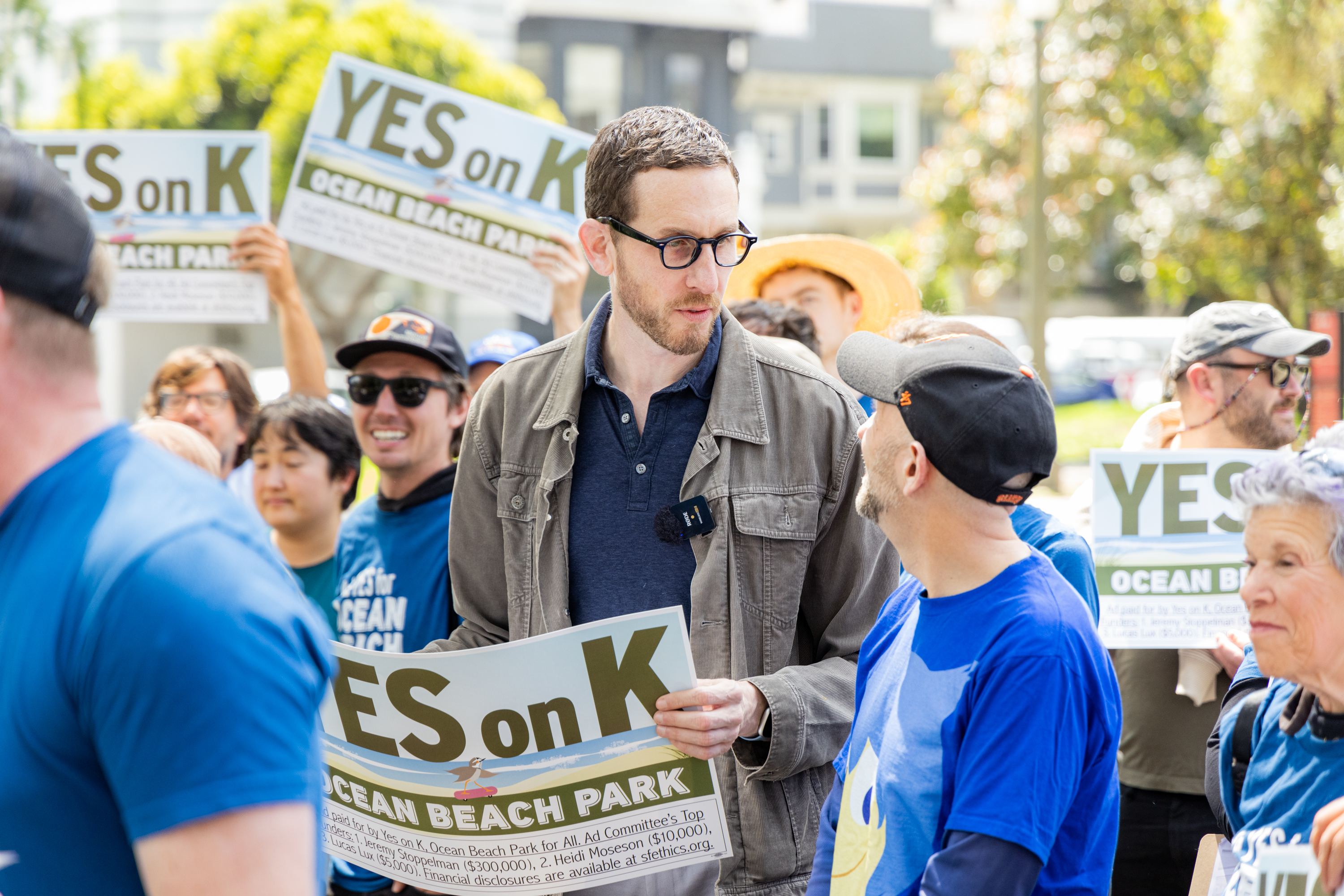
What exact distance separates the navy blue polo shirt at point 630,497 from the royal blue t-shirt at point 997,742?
2.07 ft

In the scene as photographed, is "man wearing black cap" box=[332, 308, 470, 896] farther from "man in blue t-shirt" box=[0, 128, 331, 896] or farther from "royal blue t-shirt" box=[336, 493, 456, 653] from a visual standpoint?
"man in blue t-shirt" box=[0, 128, 331, 896]

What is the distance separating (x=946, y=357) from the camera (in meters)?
2.04

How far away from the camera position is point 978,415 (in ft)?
6.48

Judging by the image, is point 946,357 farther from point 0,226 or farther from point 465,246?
point 465,246

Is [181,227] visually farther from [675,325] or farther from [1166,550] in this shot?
[1166,550]

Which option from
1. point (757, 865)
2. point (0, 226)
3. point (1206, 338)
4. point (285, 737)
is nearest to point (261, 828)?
point (285, 737)

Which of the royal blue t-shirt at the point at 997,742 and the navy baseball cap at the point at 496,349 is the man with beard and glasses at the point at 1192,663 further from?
the navy baseball cap at the point at 496,349

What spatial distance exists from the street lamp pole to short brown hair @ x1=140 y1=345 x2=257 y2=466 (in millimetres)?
9376

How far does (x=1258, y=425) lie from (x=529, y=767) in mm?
2430

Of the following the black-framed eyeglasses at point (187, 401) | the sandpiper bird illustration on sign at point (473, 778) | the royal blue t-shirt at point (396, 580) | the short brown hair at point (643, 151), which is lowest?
the sandpiper bird illustration on sign at point (473, 778)

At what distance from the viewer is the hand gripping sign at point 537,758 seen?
2287 millimetres

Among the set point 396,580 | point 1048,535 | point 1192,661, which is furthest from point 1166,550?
point 396,580

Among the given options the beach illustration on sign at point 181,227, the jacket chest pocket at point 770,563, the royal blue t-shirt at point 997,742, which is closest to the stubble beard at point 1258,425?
the jacket chest pocket at point 770,563

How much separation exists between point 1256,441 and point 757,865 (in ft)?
6.92
